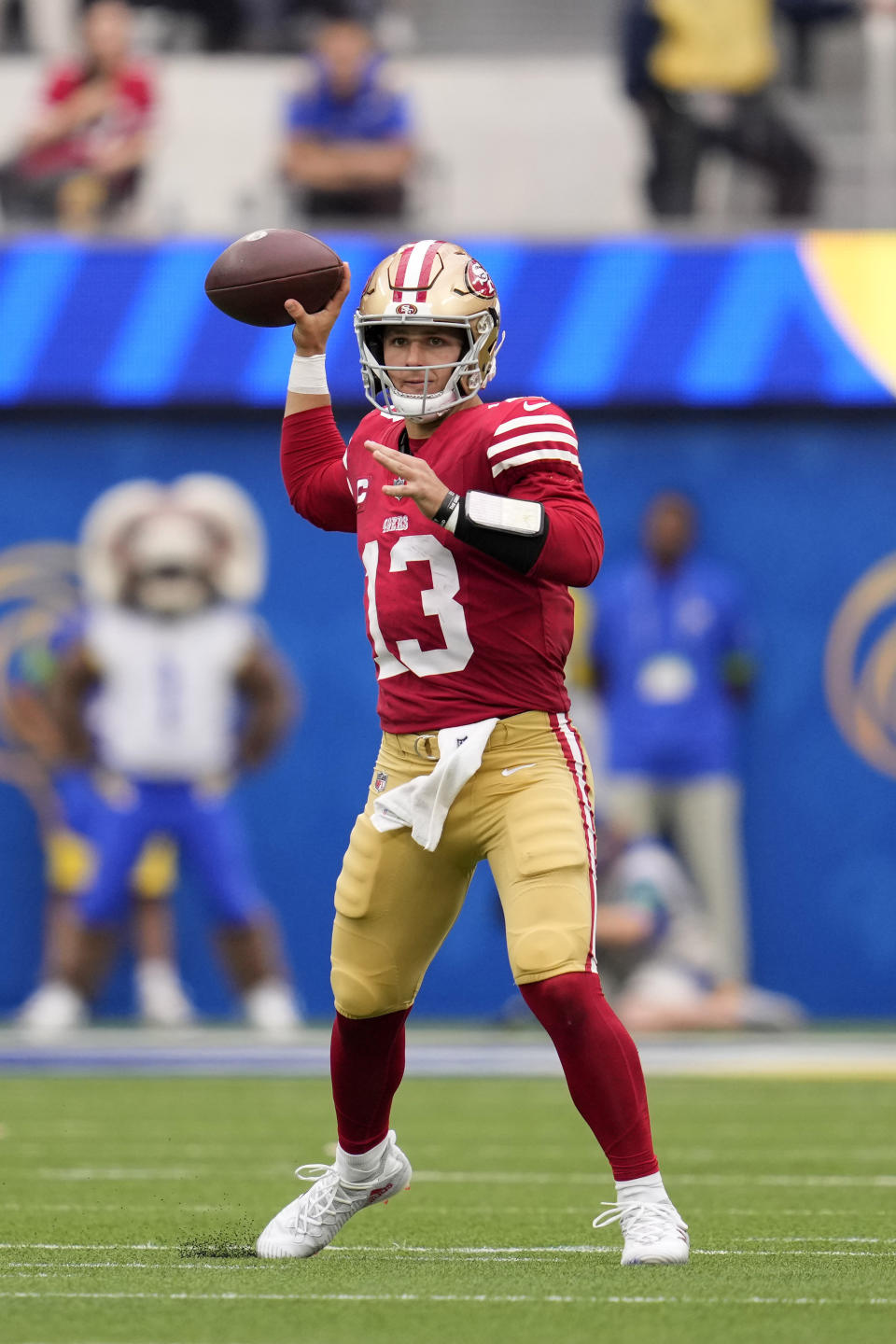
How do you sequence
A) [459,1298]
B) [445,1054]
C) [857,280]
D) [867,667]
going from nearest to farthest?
[459,1298] → [445,1054] → [857,280] → [867,667]

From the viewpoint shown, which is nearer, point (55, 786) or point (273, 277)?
point (273, 277)

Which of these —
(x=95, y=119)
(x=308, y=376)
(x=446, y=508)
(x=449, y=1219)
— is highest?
(x=95, y=119)

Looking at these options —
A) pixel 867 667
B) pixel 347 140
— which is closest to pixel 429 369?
pixel 867 667

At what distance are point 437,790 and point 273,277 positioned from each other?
3.52 feet

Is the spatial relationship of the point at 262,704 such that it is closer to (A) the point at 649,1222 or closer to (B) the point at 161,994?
(B) the point at 161,994

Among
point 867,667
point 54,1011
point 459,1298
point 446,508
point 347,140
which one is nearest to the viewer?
point 459,1298

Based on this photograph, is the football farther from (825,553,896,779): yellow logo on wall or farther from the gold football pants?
(825,553,896,779): yellow logo on wall

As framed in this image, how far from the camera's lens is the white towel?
4.18 metres

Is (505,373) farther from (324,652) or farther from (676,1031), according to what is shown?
(676,1031)

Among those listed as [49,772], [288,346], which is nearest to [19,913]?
[49,772]

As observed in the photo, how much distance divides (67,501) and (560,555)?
701 cm

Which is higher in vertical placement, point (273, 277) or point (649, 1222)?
point (273, 277)

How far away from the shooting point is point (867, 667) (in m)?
10.8

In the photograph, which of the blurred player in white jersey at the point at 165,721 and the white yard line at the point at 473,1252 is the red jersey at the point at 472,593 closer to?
the white yard line at the point at 473,1252
